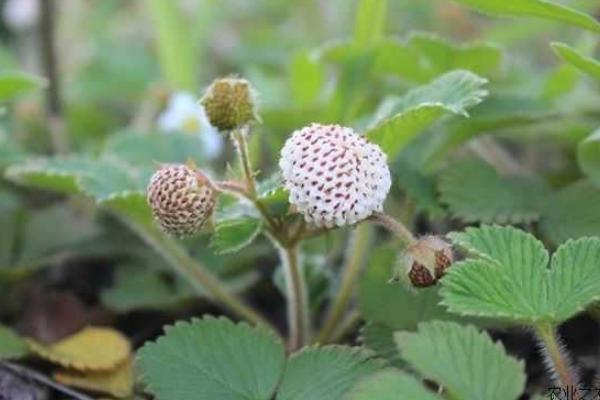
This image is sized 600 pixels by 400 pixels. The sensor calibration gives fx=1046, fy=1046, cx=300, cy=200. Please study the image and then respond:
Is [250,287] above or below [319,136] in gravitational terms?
below

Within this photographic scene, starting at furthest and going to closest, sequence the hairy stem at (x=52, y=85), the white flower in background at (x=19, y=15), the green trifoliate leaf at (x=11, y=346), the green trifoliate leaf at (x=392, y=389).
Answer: the white flower in background at (x=19, y=15) → the hairy stem at (x=52, y=85) → the green trifoliate leaf at (x=11, y=346) → the green trifoliate leaf at (x=392, y=389)

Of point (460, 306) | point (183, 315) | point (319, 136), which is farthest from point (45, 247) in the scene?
point (460, 306)

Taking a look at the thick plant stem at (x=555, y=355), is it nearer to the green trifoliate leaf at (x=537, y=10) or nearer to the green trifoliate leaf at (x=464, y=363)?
the green trifoliate leaf at (x=464, y=363)

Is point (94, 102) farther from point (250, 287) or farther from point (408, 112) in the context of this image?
point (408, 112)

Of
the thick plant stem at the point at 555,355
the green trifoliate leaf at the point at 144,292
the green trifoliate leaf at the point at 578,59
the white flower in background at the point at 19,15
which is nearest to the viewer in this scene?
the thick plant stem at the point at 555,355

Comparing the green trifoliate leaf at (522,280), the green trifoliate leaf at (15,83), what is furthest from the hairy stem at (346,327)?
the green trifoliate leaf at (15,83)

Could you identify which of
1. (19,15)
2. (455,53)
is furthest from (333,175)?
(19,15)

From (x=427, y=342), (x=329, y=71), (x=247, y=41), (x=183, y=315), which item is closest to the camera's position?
(x=427, y=342)
